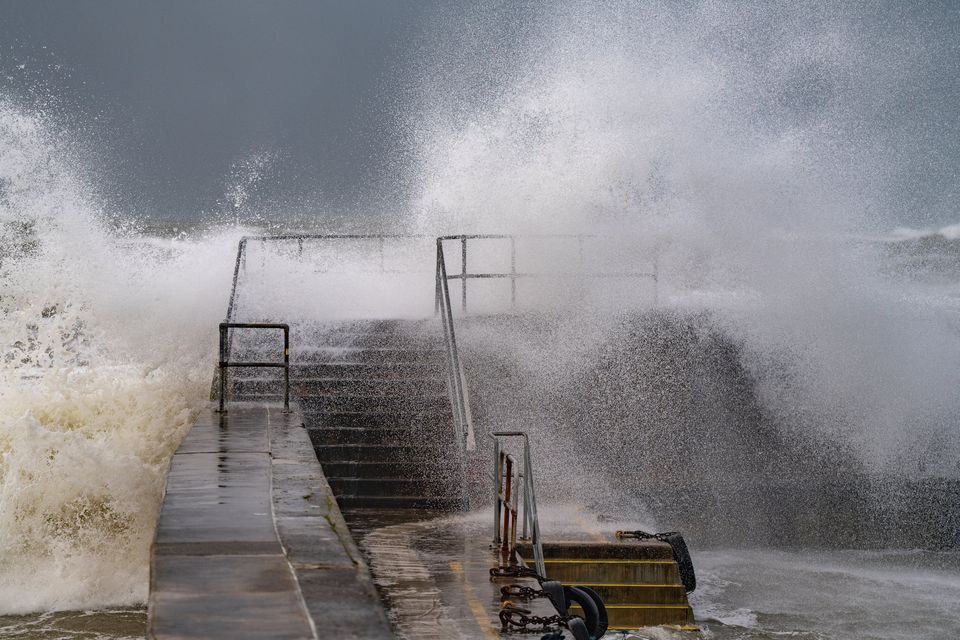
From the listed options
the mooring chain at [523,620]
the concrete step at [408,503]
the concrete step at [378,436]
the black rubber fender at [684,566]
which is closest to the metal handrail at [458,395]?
the concrete step at [378,436]

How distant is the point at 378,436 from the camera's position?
37.3 feet

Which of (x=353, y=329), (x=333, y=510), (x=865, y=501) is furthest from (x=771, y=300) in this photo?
(x=333, y=510)

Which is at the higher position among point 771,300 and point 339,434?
point 771,300

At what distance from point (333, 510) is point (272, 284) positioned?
40.3 feet

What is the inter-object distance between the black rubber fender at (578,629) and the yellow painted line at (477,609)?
0.43 meters

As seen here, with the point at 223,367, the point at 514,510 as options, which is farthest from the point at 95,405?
the point at 514,510

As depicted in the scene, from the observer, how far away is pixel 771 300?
16.9 metres

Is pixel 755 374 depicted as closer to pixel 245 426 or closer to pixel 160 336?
pixel 245 426

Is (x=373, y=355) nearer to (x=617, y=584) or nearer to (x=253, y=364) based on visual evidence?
(x=253, y=364)

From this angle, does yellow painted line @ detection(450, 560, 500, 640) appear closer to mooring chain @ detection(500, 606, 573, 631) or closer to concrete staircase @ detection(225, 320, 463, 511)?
mooring chain @ detection(500, 606, 573, 631)

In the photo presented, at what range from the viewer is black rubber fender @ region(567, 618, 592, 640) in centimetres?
670

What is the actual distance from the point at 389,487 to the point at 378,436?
791mm

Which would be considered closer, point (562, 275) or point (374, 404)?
point (374, 404)

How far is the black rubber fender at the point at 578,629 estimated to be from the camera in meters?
6.70
